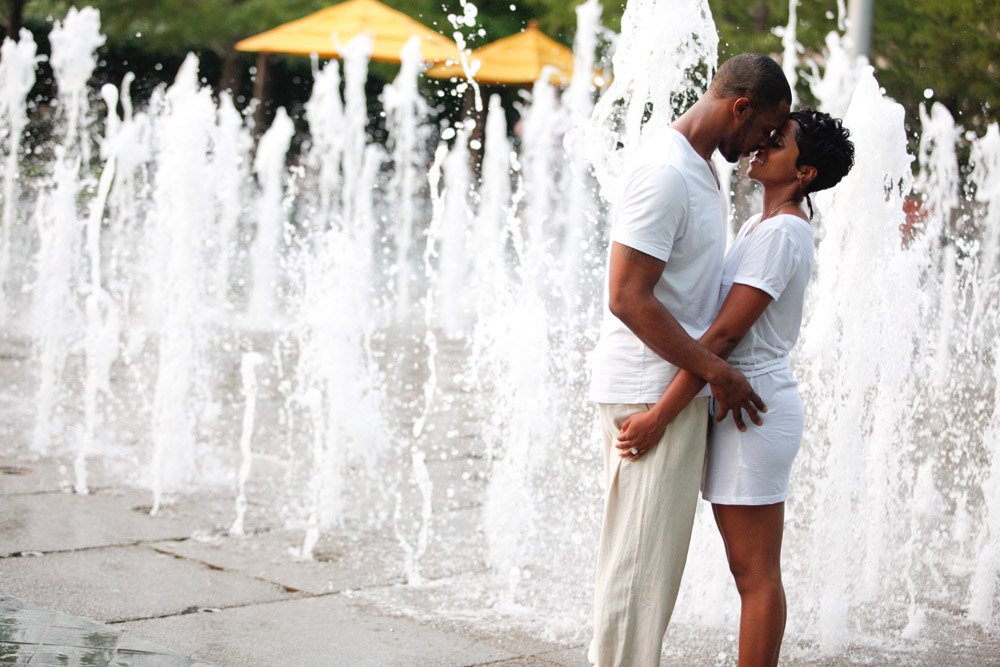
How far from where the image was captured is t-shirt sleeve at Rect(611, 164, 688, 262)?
234 centimetres

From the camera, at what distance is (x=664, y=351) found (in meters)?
2.38

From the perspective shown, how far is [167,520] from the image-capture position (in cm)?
465

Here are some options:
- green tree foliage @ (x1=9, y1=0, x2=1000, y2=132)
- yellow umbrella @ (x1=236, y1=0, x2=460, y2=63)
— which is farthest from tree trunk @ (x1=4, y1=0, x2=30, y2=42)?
yellow umbrella @ (x1=236, y1=0, x2=460, y2=63)

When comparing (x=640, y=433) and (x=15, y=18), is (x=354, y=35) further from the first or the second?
(x=640, y=433)

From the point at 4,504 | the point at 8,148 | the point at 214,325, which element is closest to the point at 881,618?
the point at 4,504

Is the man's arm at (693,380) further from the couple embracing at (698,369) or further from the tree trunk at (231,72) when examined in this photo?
the tree trunk at (231,72)

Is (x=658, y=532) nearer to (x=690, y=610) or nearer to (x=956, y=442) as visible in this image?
(x=690, y=610)

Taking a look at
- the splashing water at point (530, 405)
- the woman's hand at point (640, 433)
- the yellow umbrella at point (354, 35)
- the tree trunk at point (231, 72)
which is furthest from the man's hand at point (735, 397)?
the tree trunk at point (231, 72)

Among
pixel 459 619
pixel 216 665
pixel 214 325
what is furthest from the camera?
pixel 214 325

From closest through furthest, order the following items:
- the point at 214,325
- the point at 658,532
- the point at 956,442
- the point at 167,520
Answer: the point at 658,532
the point at 167,520
the point at 956,442
the point at 214,325

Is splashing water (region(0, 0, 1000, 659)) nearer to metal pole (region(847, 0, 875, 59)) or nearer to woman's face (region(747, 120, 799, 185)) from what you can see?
metal pole (region(847, 0, 875, 59))

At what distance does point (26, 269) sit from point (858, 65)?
9.06 meters

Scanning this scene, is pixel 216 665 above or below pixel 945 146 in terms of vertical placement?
below

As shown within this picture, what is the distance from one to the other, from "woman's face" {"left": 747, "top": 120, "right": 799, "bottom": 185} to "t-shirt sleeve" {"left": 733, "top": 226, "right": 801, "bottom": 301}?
0.16 meters
